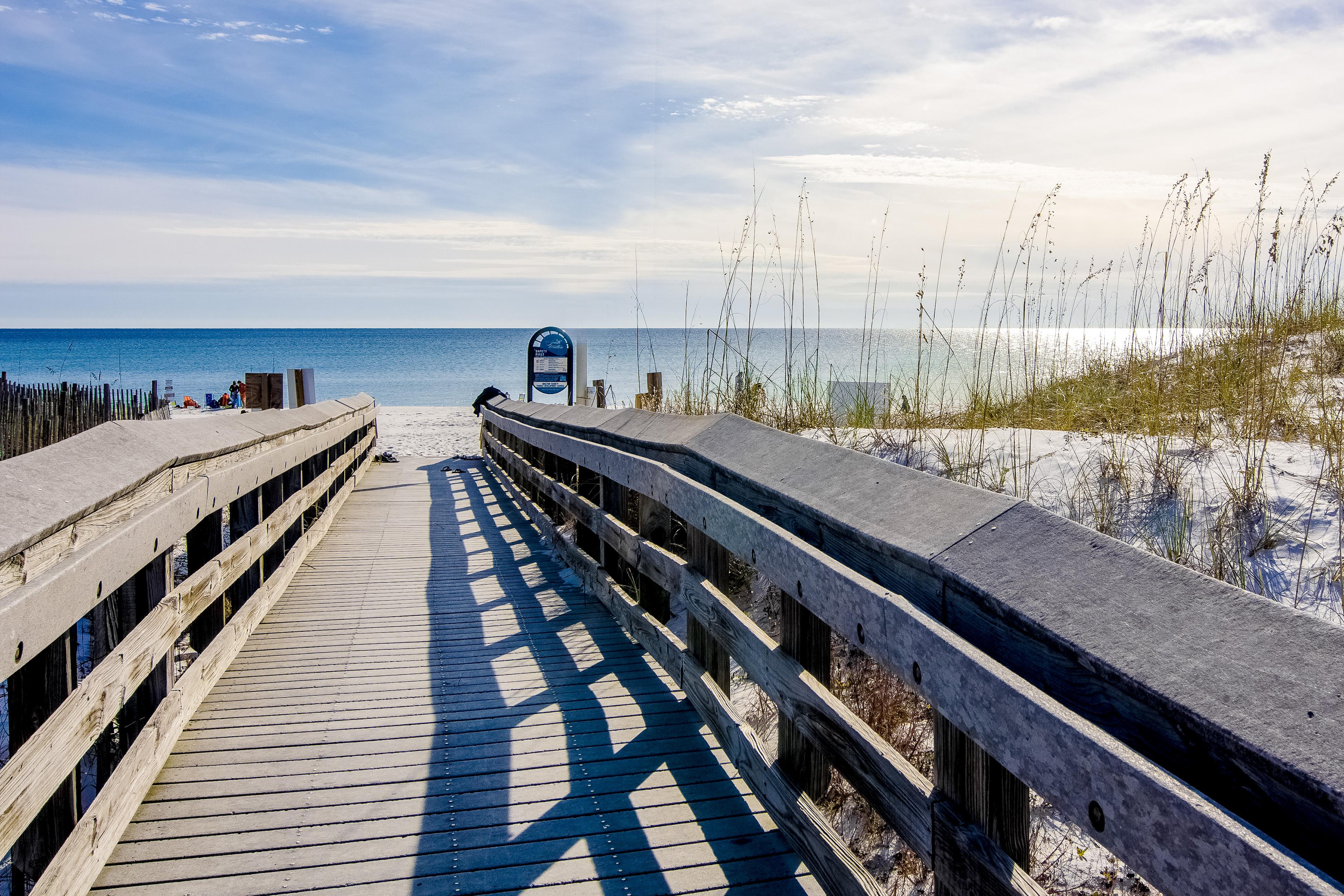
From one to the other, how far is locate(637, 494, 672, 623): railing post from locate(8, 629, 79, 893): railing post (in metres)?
2.18

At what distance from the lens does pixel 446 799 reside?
258cm

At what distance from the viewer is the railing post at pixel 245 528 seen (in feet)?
13.7

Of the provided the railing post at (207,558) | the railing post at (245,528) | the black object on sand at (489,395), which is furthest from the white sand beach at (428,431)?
the railing post at (207,558)

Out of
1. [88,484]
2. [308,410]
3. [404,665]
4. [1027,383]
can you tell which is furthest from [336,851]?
[1027,383]

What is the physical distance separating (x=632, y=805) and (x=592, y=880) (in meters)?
0.38

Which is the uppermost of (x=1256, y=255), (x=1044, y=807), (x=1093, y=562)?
(x=1256, y=255)

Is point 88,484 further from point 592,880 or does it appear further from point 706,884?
point 706,884

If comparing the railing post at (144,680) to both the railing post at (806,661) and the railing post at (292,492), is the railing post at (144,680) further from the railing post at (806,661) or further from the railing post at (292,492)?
the railing post at (292,492)

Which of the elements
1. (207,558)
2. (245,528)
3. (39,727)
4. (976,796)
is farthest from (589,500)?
(976,796)

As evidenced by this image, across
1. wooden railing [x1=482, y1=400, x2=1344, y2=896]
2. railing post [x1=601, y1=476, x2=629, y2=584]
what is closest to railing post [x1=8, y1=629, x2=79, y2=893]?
wooden railing [x1=482, y1=400, x2=1344, y2=896]

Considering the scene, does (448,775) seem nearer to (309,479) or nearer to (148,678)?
(148,678)

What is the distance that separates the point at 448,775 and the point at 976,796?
1799 millimetres

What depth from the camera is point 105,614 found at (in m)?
2.39

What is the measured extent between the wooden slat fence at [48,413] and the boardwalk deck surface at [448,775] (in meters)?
6.54
